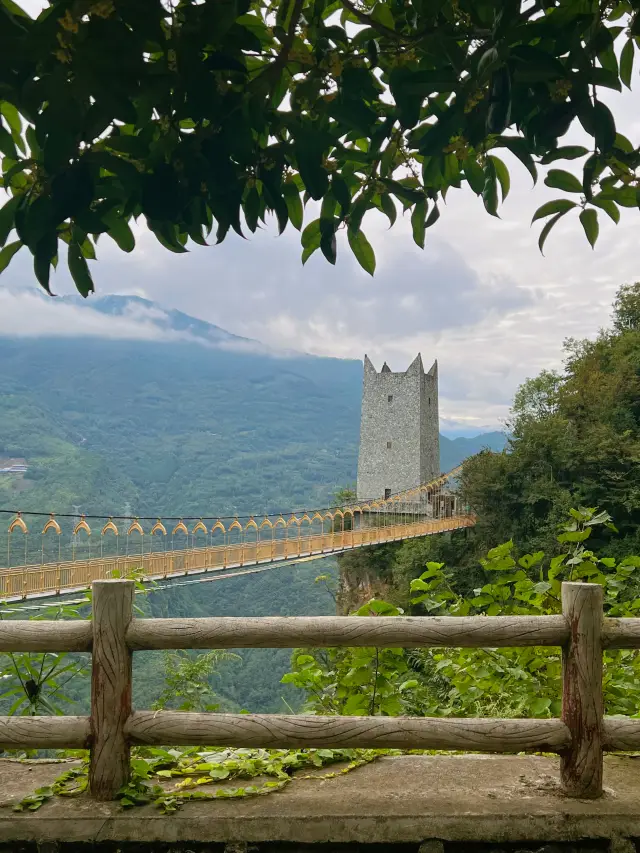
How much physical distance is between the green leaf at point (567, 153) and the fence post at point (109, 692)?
1.13 metres

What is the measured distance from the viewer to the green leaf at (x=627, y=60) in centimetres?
104

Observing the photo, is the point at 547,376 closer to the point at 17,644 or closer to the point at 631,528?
the point at 631,528

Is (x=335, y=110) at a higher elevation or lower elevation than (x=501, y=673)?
higher

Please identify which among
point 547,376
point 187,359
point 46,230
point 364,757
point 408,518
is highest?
point 187,359

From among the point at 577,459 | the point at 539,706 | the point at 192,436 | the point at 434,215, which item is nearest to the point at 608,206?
the point at 434,215

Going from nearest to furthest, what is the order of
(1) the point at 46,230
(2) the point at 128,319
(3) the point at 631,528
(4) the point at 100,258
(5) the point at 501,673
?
(1) the point at 46,230 < (4) the point at 100,258 < (5) the point at 501,673 < (3) the point at 631,528 < (2) the point at 128,319

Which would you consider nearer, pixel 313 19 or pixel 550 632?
pixel 313 19

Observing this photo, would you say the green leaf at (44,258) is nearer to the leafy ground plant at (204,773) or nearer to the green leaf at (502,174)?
the green leaf at (502,174)

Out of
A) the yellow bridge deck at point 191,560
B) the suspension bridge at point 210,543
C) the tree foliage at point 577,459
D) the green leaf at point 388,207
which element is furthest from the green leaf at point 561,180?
the tree foliage at point 577,459

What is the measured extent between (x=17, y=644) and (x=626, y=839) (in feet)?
4.04

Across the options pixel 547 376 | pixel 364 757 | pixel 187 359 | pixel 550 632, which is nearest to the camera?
pixel 550 632

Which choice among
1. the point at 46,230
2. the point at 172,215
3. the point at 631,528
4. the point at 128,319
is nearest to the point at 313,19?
the point at 172,215

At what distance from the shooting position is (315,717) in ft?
4.34

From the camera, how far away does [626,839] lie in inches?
47.1
